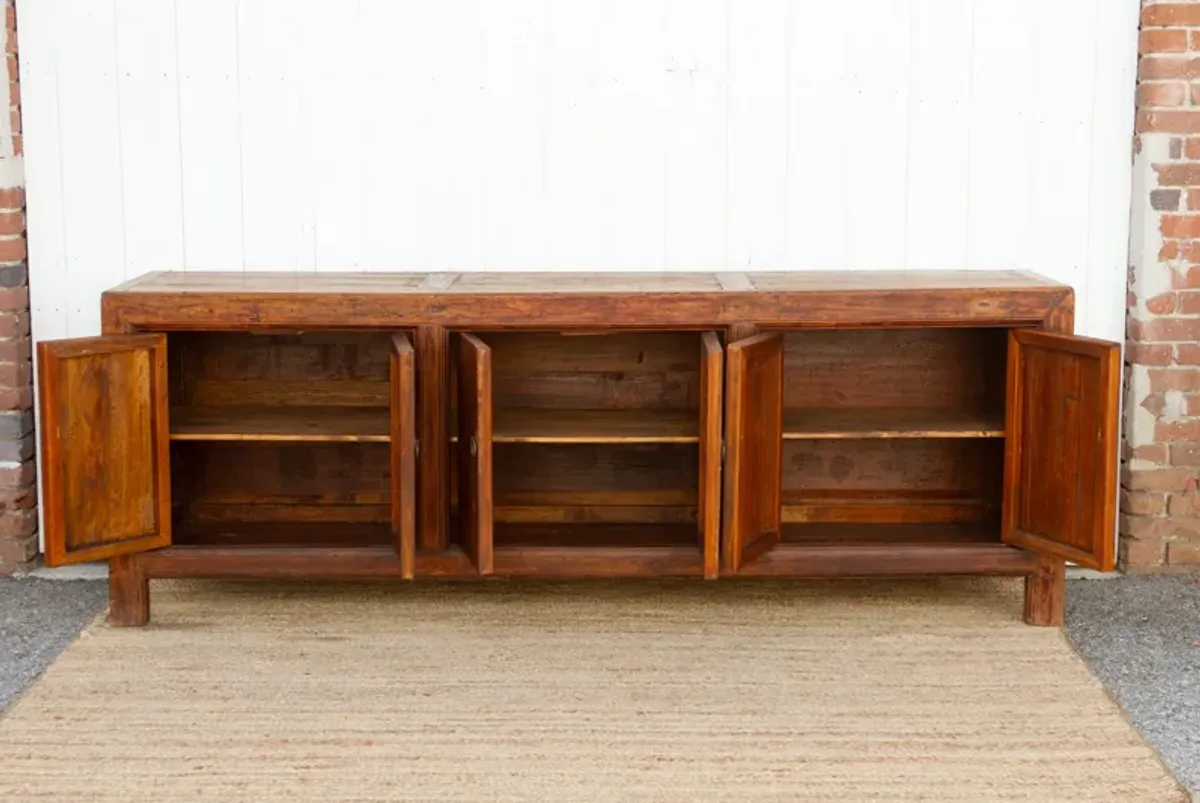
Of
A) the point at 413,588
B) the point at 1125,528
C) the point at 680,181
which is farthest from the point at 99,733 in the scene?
the point at 1125,528

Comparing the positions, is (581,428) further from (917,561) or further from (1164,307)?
(1164,307)

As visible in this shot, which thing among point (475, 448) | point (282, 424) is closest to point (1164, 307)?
point (475, 448)

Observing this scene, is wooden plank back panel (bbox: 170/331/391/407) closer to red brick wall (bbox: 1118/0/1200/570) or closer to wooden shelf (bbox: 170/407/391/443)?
wooden shelf (bbox: 170/407/391/443)

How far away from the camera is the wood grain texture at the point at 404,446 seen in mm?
3924

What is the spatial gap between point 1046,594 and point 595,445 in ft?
4.29

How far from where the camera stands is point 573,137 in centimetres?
458

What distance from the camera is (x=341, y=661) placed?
12.7 ft

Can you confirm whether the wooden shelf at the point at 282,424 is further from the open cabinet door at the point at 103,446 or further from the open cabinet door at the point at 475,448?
the open cabinet door at the point at 475,448

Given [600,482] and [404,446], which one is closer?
[404,446]

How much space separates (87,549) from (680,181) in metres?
1.89

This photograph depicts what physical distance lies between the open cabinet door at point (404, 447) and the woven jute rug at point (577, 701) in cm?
25

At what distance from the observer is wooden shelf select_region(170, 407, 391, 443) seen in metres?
4.13

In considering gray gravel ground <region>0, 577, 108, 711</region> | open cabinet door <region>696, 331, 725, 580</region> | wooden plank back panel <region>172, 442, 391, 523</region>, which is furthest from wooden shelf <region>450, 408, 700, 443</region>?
gray gravel ground <region>0, 577, 108, 711</region>

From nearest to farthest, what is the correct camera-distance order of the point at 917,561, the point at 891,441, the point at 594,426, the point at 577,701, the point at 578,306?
the point at 577,701
the point at 578,306
the point at 917,561
the point at 594,426
the point at 891,441
